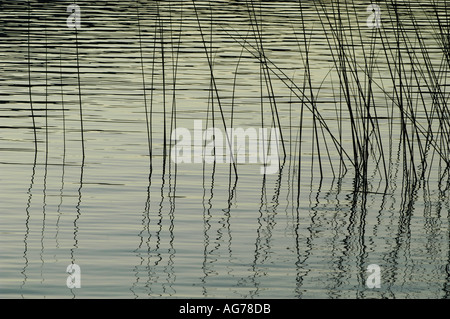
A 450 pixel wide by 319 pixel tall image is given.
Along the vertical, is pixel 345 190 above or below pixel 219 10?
below

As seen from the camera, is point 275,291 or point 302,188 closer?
point 275,291

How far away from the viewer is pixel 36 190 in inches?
351

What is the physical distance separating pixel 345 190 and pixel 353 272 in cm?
255

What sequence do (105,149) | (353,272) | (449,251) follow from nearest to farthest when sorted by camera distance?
(353,272)
(449,251)
(105,149)

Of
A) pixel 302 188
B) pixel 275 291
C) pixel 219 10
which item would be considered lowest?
pixel 275 291

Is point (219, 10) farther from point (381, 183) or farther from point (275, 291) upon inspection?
point (275, 291)

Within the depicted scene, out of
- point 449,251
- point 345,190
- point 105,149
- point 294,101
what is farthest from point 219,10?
point 449,251

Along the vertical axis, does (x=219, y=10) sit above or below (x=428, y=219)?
above

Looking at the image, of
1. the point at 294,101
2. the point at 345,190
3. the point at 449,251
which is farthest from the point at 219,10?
the point at 449,251

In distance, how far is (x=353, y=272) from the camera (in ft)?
21.9

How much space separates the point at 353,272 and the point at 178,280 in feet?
3.63

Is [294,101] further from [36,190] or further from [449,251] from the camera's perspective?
[449,251]

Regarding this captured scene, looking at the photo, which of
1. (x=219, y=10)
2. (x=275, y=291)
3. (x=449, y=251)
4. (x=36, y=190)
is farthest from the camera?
(x=219, y=10)

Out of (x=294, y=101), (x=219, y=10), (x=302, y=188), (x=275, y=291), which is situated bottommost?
(x=275, y=291)
